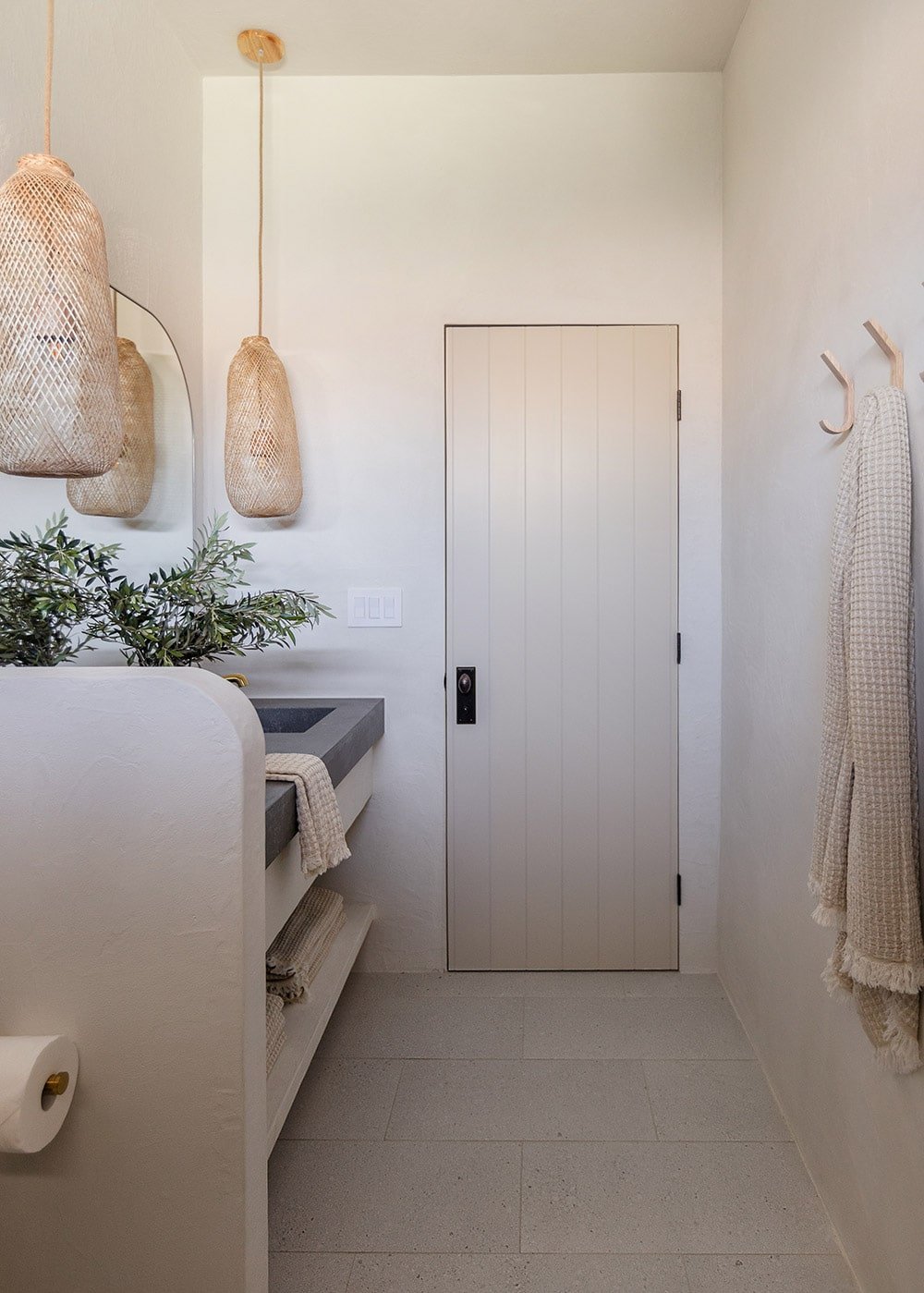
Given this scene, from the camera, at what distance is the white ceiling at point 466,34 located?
7.23 feet

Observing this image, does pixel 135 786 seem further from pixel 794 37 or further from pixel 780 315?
pixel 794 37

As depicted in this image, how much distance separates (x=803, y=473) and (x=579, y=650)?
36.5 inches

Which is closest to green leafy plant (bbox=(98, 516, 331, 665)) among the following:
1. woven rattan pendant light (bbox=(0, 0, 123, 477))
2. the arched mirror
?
the arched mirror

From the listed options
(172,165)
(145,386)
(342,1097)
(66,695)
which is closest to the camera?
(66,695)

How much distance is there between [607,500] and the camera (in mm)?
2516

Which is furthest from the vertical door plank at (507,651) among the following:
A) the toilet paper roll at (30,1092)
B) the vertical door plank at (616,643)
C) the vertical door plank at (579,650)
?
the toilet paper roll at (30,1092)

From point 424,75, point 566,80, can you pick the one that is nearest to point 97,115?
point 424,75

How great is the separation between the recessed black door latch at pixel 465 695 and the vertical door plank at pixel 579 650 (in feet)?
0.91

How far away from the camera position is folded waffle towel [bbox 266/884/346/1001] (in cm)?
185

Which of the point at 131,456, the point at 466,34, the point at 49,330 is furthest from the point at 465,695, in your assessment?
the point at 466,34

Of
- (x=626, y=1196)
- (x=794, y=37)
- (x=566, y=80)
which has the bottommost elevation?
(x=626, y=1196)

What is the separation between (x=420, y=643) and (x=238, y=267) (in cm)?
125

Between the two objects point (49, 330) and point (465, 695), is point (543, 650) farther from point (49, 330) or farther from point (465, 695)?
point (49, 330)

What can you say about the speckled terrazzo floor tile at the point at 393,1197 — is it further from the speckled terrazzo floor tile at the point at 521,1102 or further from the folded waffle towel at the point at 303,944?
the folded waffle towel at the point at 303,944
